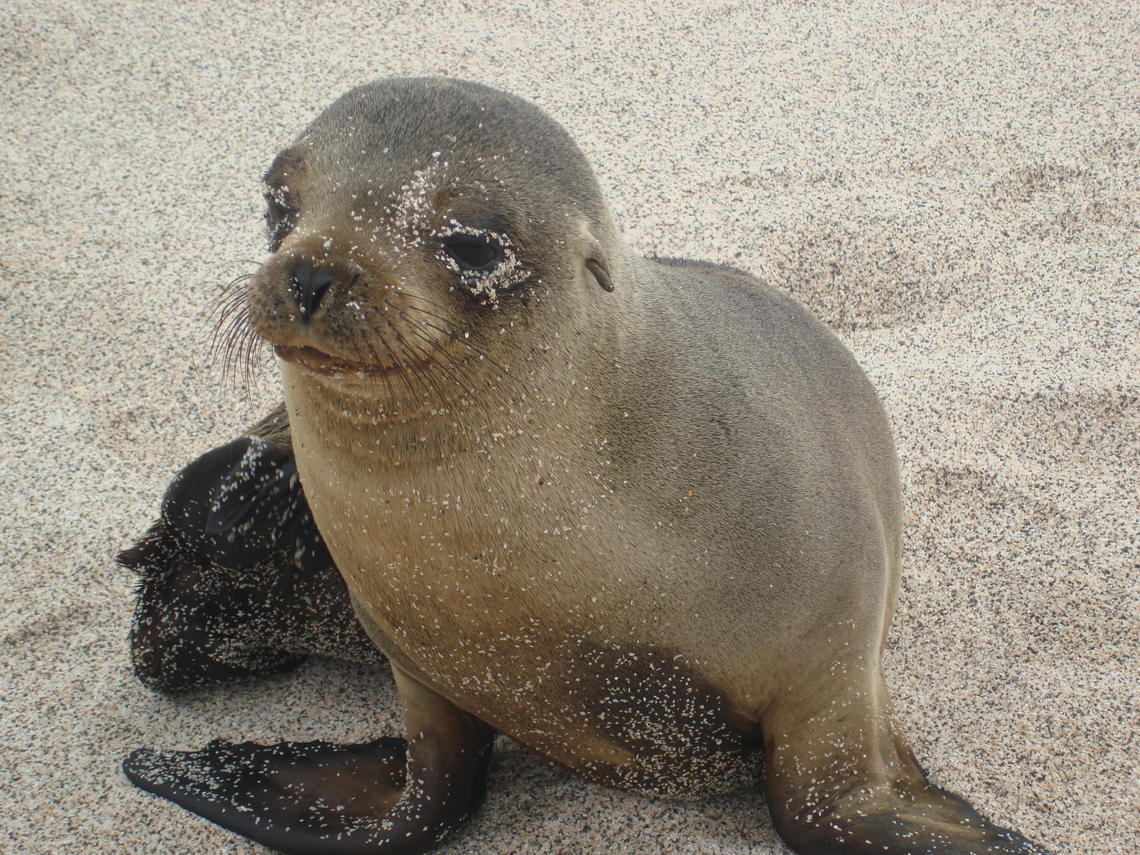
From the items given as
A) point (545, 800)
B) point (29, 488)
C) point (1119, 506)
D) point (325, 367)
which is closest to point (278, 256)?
point (325, 367)

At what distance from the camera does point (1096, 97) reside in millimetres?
5090

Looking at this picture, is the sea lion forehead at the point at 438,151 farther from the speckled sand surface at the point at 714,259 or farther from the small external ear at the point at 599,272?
the speckled sand surface at the point at 714,259

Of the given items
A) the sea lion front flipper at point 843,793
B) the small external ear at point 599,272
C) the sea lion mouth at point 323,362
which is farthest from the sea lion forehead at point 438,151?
the sea lion front flipper at point 843,793

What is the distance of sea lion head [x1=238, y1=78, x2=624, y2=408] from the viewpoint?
1848 millimetres

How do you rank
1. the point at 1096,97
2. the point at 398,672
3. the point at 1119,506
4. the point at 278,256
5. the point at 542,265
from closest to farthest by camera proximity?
the point at 278,256 → the point at 542,265 → the point at 398,672 → the point at 1119,506 → the point at 1096,97

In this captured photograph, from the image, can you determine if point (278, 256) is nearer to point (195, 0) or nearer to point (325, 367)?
point (325, 367)

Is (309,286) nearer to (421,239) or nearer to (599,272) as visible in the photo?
(421,239)

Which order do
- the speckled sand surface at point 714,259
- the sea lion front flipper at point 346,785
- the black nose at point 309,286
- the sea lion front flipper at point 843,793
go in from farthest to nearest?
the speckled sand surface at point 714,259
the sea lion front flipper at point 346,785
the sea lion front flipper at point 843,793
the black nose at point 309,286

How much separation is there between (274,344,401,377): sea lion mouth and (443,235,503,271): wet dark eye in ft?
0.68

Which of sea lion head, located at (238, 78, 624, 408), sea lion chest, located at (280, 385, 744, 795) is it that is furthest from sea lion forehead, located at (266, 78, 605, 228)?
sea lion chest, located at (280, 385, 744, 795)

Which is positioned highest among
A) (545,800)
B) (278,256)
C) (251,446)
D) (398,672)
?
(278,256)

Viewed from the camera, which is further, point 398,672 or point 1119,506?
point 1119,506

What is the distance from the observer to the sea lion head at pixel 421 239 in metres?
1.85

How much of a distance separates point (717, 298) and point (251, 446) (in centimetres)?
114
